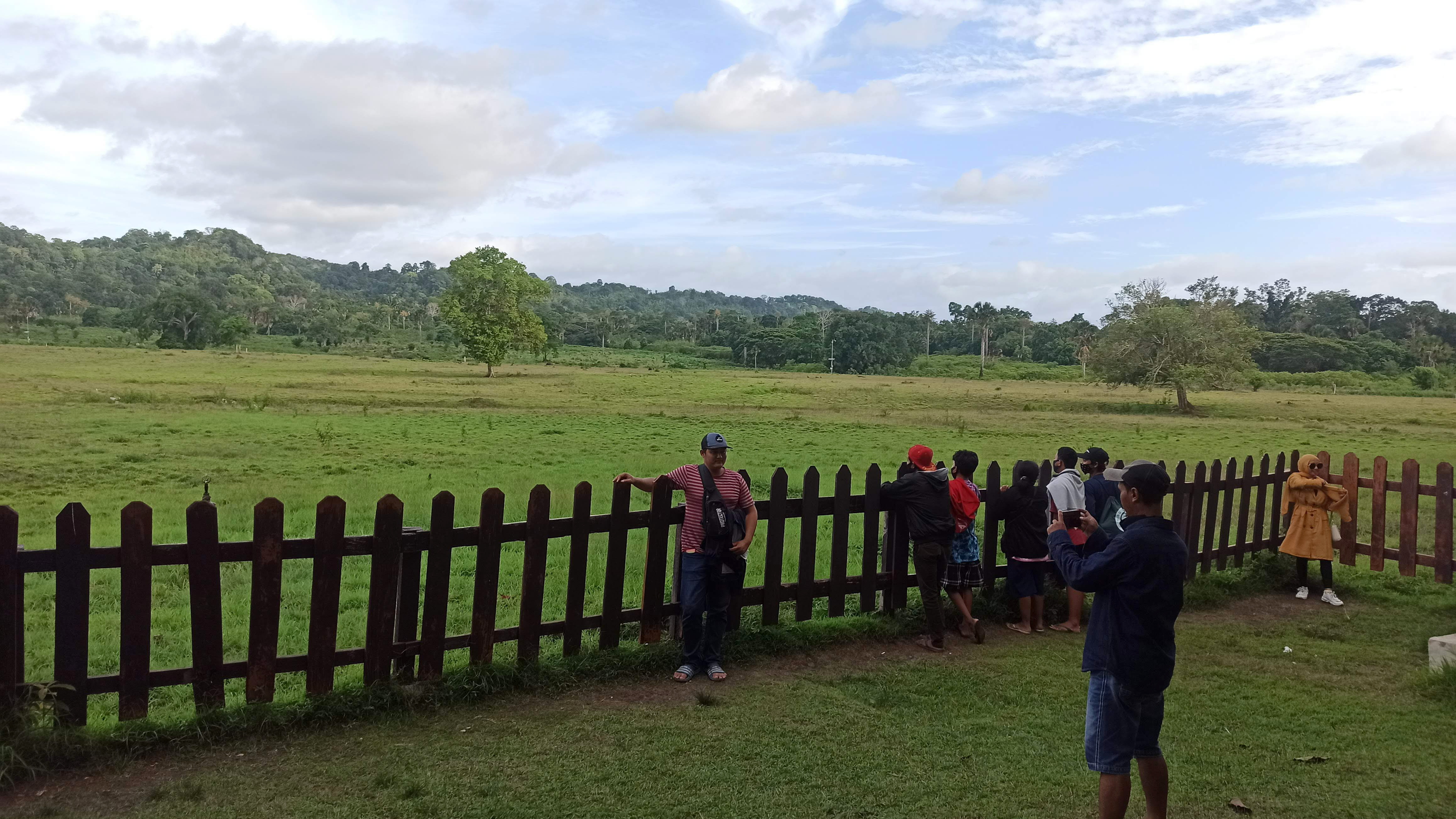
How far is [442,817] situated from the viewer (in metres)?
4.19

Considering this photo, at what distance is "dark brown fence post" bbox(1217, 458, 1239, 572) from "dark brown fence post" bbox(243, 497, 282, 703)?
28.8 ft

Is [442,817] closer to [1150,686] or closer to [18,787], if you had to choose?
[18,787]

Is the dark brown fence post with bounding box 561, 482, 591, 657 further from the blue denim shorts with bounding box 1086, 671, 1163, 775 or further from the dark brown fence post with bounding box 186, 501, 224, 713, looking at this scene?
the blue denim shorts with bounding box 1086, 671, 1163, 775

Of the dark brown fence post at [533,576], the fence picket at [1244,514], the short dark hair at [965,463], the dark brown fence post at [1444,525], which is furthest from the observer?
the fence picket at [1244,514]

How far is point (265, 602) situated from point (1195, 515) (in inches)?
329

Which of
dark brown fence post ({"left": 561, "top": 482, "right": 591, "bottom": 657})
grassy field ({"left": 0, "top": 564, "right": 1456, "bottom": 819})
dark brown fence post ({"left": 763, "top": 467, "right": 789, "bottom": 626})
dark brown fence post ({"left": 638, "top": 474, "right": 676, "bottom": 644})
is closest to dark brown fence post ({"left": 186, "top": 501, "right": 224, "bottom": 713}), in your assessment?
grassy field ({"left": 0, "top": 564, "right": 1456, "bottom": 819})

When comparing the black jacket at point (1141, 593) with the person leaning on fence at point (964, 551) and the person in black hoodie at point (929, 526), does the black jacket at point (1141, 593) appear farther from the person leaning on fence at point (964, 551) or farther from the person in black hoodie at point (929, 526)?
the person leaning on fence at point (964, 551)

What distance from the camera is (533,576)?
5.85m

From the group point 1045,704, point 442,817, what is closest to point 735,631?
point 1045,704

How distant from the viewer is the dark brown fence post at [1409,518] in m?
9.12

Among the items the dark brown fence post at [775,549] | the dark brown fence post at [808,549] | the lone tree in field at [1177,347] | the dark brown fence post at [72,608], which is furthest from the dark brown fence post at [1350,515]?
the lone tree in field at [1177,347]

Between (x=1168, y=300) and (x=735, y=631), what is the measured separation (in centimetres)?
5368

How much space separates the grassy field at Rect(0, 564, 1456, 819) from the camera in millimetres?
4367

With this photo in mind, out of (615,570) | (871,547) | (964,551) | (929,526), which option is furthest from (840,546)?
(615,570)
